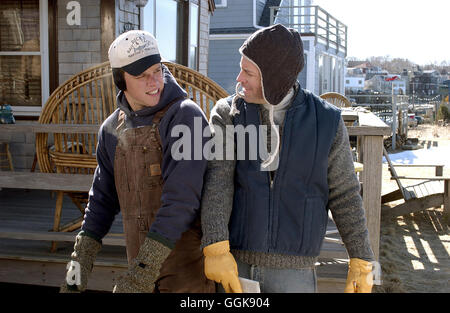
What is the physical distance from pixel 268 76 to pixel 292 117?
180 mm

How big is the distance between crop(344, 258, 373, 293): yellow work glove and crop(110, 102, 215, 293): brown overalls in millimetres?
568

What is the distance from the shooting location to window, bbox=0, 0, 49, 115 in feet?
22.2

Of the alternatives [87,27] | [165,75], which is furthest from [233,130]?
[87,27]

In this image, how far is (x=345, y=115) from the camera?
458 centimetres

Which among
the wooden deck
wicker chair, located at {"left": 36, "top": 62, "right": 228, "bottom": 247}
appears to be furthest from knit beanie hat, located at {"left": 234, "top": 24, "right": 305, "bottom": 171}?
the wooden deck

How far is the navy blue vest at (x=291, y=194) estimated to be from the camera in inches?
82.6

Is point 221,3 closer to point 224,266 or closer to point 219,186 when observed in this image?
point 219,186

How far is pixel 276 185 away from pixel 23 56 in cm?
563

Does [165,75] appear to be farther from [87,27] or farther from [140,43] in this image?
[87,27]

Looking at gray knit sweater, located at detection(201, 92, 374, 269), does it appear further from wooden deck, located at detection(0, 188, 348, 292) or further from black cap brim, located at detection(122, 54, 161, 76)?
wooden deck, located at detection(0, 188, 348, 292)

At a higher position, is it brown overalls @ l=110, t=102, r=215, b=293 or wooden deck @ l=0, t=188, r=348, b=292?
brown overalls @ l=110, t=102, r=215, b=293

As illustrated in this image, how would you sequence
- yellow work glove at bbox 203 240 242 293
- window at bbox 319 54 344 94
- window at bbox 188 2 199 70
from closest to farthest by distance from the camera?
yellow work glove at bbox 203 240 242 293
window at bbox 188 2 199 70
window at bbox 319 54 344 94
